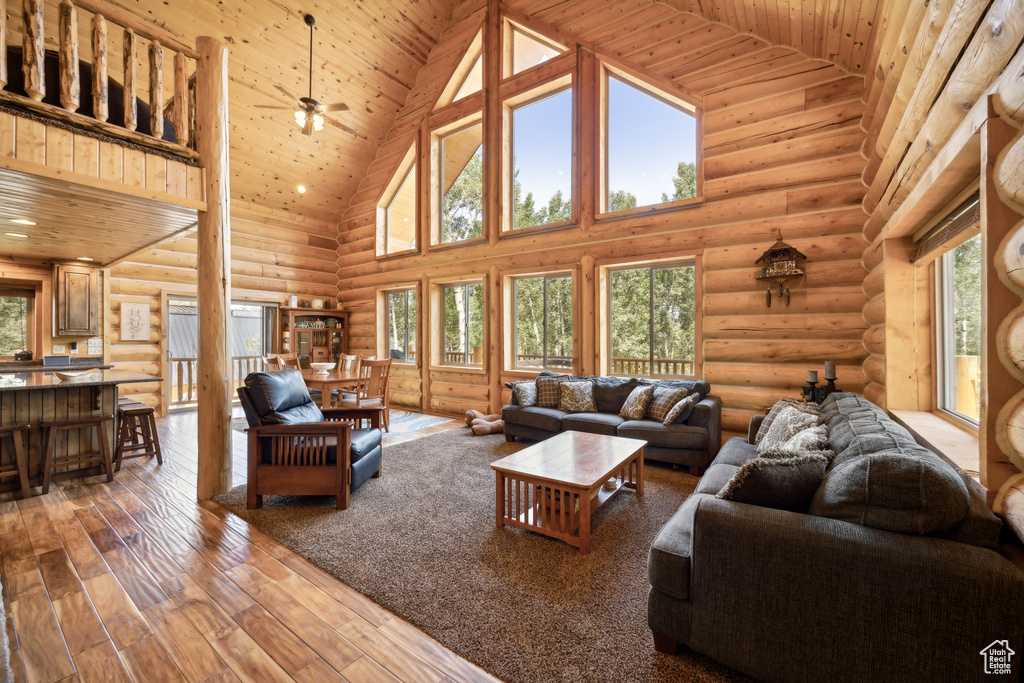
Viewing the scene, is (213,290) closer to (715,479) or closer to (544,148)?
(715,479)

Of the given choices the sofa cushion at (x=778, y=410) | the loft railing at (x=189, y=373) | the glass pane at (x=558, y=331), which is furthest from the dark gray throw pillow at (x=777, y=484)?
the loft railing at (x=189, y=373)

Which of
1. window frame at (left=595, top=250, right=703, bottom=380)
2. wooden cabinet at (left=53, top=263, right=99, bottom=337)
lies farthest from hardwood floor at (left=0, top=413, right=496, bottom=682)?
window frame at (left=595, top=250, right=703, bottom=380)

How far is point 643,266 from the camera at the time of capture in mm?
5457

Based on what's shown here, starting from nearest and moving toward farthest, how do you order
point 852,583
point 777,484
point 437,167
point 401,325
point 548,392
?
point 852,583 → point 777,484 → point 548,392 → point 437,167 → point 401,325

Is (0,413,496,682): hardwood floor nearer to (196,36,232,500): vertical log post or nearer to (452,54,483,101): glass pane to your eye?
(196,36,232,500): vertical log post

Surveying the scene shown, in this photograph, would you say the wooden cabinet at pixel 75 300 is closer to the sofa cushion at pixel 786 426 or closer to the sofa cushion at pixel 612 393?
the sofa cushion at pixel 612 393

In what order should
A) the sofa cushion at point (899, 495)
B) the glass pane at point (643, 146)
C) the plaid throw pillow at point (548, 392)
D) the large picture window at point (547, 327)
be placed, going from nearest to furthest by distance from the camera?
the sofa cushion at point (899, 495), the plaid throw pillow at point (548, 392), the glass pane at point (643, 146), the large picture window at point (547, 327)

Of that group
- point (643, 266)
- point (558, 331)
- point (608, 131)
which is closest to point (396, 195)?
point (558, 331)

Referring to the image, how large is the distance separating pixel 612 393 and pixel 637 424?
0.74 m

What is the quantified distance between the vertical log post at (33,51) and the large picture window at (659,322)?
6050mm

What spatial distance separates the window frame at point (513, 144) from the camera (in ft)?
19.3

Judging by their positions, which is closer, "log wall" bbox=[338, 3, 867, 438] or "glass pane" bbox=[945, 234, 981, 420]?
"glass pane" bbox=[945, 234, 981, 420]

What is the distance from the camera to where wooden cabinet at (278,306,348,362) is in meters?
8.26

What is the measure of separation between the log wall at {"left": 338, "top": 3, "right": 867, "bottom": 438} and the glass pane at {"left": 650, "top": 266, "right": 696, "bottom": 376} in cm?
231
